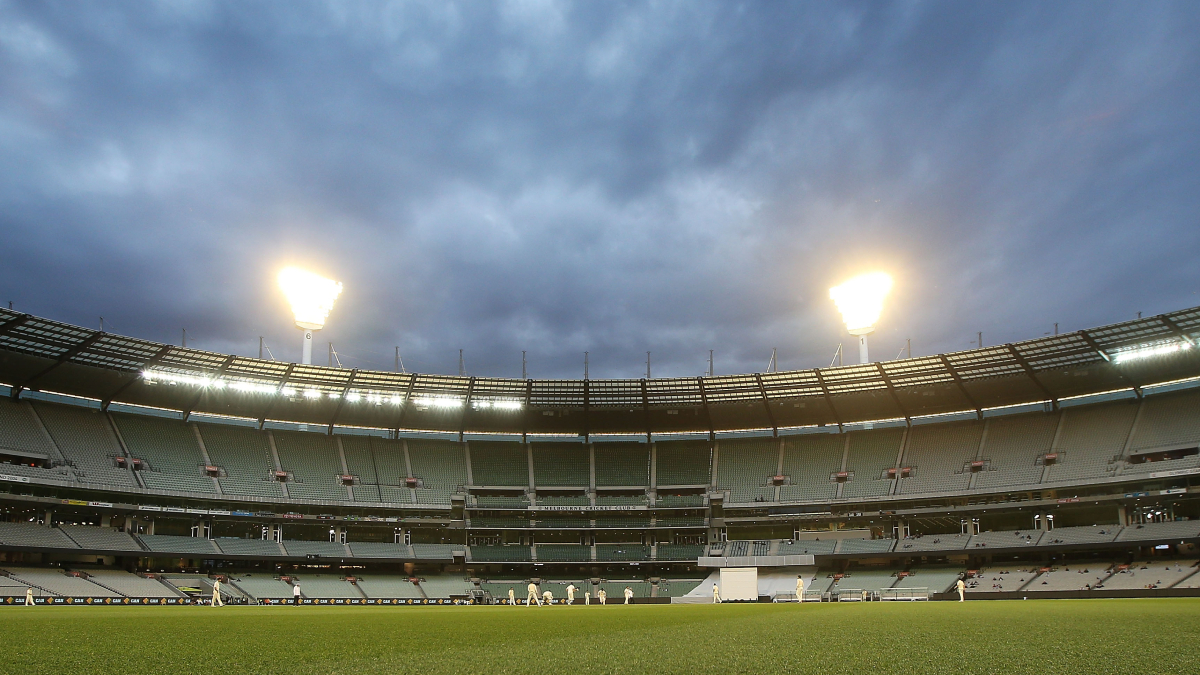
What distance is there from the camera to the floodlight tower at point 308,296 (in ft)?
183

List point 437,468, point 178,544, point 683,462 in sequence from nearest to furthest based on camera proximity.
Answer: point 178,544 < point 437,468 < point 683,462

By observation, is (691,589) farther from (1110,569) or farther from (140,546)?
(140,546)

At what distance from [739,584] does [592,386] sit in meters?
19.6

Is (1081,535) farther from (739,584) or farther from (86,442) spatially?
(86,442)

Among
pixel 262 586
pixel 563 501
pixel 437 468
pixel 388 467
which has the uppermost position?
pixel 437 468

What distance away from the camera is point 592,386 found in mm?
61688

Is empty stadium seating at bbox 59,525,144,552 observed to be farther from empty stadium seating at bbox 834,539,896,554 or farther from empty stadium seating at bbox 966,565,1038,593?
empty stadium seating at bbox 966,565,1038,593

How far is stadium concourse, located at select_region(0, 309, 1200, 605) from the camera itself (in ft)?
163

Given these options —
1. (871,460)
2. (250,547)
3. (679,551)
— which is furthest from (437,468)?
(871,460)

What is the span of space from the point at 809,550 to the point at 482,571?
2884 centimetres

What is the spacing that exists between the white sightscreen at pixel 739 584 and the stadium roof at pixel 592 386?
15087mm

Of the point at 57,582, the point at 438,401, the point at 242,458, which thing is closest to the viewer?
the point at 57,582

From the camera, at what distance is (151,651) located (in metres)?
8.09

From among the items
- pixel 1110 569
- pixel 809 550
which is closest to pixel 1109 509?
pixel 1110 569
